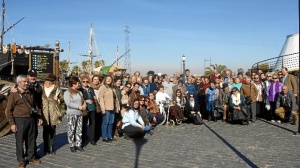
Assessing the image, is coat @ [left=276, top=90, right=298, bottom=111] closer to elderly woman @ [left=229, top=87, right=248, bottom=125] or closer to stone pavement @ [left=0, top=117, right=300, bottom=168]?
elderly woman @ [left=229, top=87, right=248, bottom=125]

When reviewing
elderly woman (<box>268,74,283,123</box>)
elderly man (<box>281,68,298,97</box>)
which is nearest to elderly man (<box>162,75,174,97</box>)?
elderly woman (<box>268,74,283,123</box>)

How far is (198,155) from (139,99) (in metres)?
3.62

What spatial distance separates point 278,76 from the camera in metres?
13.8

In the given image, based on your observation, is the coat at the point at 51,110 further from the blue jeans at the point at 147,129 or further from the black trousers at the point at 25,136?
the blue jeans at the point at 147,129

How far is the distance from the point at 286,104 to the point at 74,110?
27.0 feet

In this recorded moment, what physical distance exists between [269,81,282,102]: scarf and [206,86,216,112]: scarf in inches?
84.9

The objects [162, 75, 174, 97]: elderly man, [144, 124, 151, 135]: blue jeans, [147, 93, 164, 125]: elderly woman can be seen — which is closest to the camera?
[144, 124, 151, 135]: blue jeans

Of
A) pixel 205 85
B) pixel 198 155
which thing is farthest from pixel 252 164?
pixel 205 85

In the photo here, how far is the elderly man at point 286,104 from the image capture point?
12.2 m

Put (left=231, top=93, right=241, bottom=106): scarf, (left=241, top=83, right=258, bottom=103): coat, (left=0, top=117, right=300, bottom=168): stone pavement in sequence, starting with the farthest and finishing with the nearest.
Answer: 1. (left=241, top=83, right=258, bottom=103): coat
2. (left=231, top=93, right=241, bottom=106): scarf
3. (left=0, top=117, right=300, bottom=168): stone pavement

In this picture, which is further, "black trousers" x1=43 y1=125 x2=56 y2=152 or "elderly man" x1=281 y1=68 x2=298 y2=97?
"elderly man" x1=281 y1=68 x2=298 y2=97

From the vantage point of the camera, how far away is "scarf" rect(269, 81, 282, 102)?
41.4ft

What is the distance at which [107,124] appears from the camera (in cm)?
911

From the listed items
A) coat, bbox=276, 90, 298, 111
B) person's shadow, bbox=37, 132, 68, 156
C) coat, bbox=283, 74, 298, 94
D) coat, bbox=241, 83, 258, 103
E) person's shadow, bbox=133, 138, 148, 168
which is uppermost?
coat, bbox=283, 74, 298, 94
